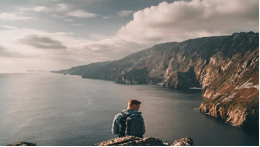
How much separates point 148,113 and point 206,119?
47.1 metres

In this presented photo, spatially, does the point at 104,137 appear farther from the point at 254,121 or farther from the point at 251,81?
the point at 251,81

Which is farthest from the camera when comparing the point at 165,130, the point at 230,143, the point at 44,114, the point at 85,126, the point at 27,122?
the point at 44,114

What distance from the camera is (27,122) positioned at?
13238cm

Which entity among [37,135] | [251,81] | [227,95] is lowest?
[37,135]

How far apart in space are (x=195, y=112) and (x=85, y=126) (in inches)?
3835

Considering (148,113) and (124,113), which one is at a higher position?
(124,113)

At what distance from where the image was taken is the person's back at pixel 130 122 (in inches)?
584

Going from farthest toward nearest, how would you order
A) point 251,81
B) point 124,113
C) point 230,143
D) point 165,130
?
point 251,81
point 165,130
point 230,143
point 124,113

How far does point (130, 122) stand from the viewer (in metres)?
15.2

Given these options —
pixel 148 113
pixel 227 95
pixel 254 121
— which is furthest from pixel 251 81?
pixel 148 113

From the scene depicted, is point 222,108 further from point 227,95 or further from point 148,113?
point 148,113

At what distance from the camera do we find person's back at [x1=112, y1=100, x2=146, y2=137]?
14834 mm

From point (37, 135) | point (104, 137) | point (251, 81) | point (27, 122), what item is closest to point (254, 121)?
point (251, 81)

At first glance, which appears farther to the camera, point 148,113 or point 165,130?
point 148,113
